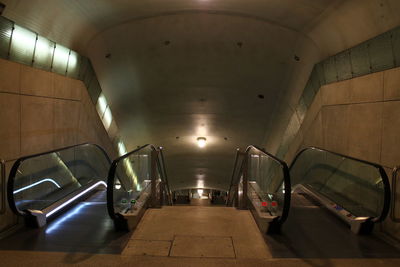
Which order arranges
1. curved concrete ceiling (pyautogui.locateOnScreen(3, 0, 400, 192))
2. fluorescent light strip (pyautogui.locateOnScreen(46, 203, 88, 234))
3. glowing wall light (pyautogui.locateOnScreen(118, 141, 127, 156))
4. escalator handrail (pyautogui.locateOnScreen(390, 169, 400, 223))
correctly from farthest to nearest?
glowing wall light (pyautogui.locateOnScreen(118, 141, 127, 156)) → curved concrete ceiling (pyautogui.locateOnScreen(3, 0, 400, 192)) → fluorescent light strip (pyautogui.locateOnScreen(46, 203, 88, 234)) → escalator handrail (pyautogui.locateOnScreen(390, 169, 400, 223))

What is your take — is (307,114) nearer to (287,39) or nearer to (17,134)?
(287,39)

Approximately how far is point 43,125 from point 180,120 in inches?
277

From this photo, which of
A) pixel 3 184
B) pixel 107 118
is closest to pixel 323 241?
pixel 3 184

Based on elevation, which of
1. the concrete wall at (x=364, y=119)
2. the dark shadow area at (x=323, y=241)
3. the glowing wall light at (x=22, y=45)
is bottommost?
the dark shadow area at (x=323, y=241)

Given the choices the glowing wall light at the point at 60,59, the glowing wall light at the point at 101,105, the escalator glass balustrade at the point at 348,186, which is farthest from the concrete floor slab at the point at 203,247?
the glowing wall light at the point at 101,105

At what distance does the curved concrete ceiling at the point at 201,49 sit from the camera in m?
5.63

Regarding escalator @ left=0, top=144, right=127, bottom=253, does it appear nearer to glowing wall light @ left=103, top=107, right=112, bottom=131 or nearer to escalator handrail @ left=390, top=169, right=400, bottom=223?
escalator handrail @ left=390, top=169, right=400, bottom=223

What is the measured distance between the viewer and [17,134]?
14.9 feet

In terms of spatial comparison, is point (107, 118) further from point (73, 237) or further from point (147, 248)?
point (147, 248)

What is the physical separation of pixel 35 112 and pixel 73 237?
2.09 meters

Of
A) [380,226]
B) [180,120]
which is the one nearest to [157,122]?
[180,120]

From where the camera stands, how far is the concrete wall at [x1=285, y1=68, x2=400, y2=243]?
428 centimetres

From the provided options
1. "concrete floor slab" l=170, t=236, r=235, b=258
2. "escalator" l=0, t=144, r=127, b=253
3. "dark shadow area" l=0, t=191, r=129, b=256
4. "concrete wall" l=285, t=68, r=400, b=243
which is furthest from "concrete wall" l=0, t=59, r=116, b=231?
"concrete wall" l=285, t=68, r=400, b=243

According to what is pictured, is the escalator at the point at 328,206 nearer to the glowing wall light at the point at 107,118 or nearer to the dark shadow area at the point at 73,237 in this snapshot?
the dark shadow area at the point at 73,237
